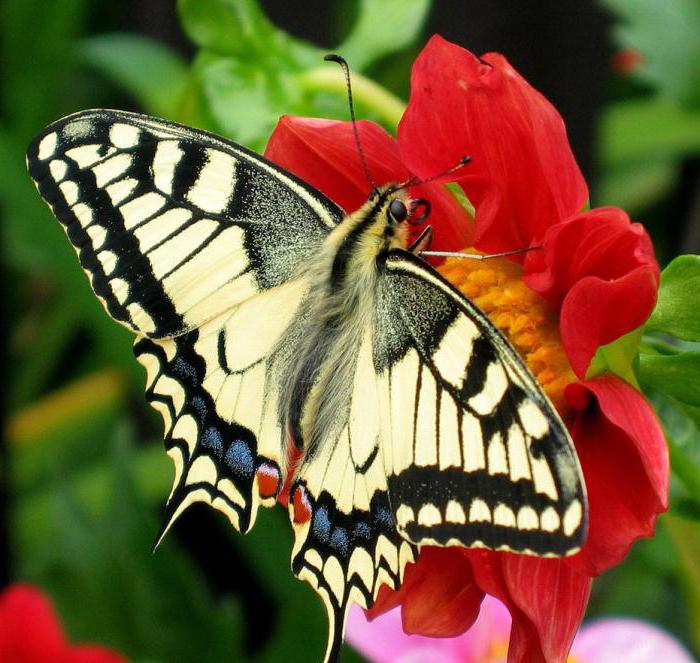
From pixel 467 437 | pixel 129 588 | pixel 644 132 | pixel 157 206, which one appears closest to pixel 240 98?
pixel 157 206

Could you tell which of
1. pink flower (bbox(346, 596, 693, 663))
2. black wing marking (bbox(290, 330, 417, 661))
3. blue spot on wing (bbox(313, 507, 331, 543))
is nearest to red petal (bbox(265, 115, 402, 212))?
black wing marking (bbox(290, 330, 417, 661))

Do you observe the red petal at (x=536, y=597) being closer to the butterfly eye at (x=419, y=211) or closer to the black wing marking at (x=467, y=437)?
the black wing marking at (x=467, y=437)

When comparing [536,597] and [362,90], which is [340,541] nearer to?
[536,597]

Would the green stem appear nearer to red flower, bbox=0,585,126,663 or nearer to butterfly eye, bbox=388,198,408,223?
butterfly eye, bbox=388,198,408,223

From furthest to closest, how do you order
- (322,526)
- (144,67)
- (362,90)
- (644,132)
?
(644,132) < (144,67) < (362,90) < (322,526)

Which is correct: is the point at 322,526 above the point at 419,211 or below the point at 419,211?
below
